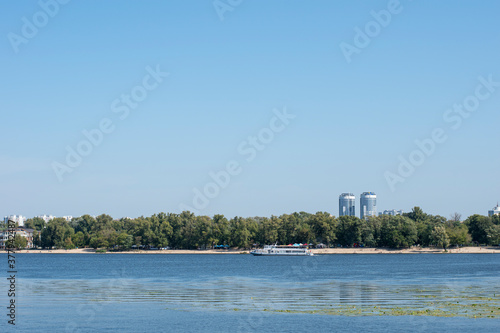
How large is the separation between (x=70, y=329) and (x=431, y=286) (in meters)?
44.0

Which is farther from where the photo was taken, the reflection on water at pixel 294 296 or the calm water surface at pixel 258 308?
the reflection on water at pixel 294 296

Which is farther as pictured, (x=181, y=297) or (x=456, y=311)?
(x=181, y=297)

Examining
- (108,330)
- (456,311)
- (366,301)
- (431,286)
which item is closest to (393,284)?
(431,286)

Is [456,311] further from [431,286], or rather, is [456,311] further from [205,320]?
[431,286]

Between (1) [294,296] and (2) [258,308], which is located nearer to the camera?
(2) [258,308]

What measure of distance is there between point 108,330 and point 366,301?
79.1 ft

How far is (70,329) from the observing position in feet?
128

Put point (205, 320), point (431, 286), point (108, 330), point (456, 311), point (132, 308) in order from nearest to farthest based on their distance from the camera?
point (108, 330)
point (205, 320)
point (456, 311)
point (132, 308)
point (431, 286)

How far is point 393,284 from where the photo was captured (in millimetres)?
72750

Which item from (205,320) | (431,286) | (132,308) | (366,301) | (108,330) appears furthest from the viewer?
(431,286)

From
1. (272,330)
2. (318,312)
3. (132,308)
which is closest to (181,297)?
(132,308)

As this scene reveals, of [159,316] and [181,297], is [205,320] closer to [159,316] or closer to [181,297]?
[159,316]

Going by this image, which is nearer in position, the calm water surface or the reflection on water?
the calm water surface

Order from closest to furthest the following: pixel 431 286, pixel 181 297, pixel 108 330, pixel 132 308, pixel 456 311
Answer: pixel 108 330 → pixel 456 311 → pixel 132 308 → pixel 181 297 → pixel 431 286
